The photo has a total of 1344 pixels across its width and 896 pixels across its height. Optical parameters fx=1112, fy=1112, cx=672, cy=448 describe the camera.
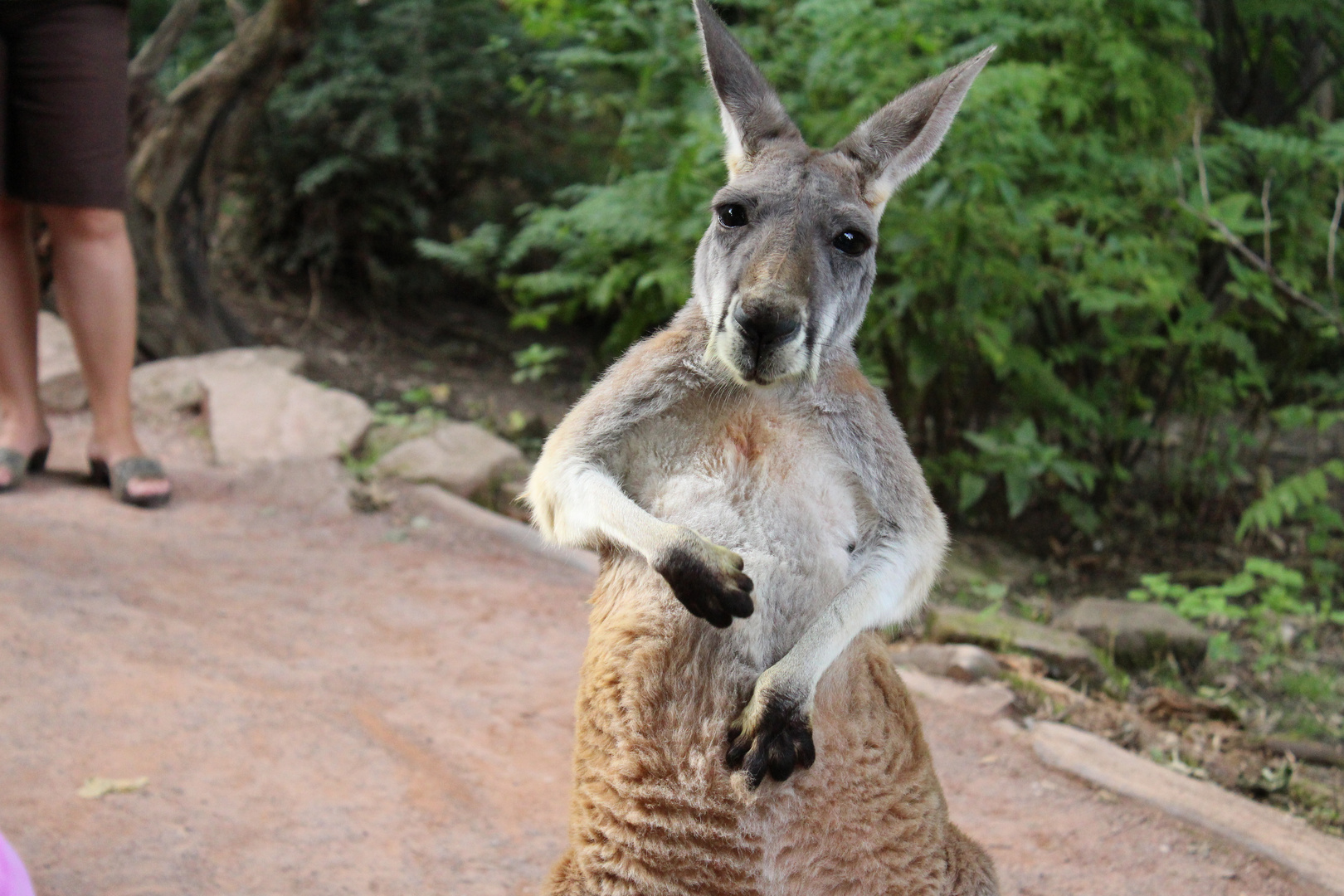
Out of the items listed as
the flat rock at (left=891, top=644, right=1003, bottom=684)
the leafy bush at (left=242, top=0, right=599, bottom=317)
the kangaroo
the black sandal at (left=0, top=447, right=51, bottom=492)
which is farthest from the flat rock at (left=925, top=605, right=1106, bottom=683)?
the leafy bush at (left=242, top=0, right=599, bottom=317)

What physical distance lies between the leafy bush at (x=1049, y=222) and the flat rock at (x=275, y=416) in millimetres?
1195

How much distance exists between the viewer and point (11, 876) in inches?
67.1

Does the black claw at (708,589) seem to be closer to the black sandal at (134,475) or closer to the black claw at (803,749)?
the black claw at (803,749)

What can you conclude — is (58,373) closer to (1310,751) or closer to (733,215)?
(733,215)

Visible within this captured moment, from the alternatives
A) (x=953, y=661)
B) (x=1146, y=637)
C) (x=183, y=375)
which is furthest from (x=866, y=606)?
(x=183, y=375)

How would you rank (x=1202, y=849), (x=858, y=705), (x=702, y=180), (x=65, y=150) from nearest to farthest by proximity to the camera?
(x=858, y=705) → (x=1202, y=849) → (x=65, y=150) → (x=702, y=180)

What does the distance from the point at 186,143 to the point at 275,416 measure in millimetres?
1946

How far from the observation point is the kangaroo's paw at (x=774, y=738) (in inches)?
72.8

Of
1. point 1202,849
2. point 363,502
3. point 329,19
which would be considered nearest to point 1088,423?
point 1202,849

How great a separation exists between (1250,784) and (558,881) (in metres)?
2.47

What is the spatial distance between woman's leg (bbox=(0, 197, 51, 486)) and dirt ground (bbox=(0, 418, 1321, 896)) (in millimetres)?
422

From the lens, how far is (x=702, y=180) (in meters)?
5.20

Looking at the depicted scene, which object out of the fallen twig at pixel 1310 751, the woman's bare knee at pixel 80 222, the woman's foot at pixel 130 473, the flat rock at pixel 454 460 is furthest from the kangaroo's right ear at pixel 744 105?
the flat rock at pixel 454 460

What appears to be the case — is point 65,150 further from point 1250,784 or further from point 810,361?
point 1250,784
